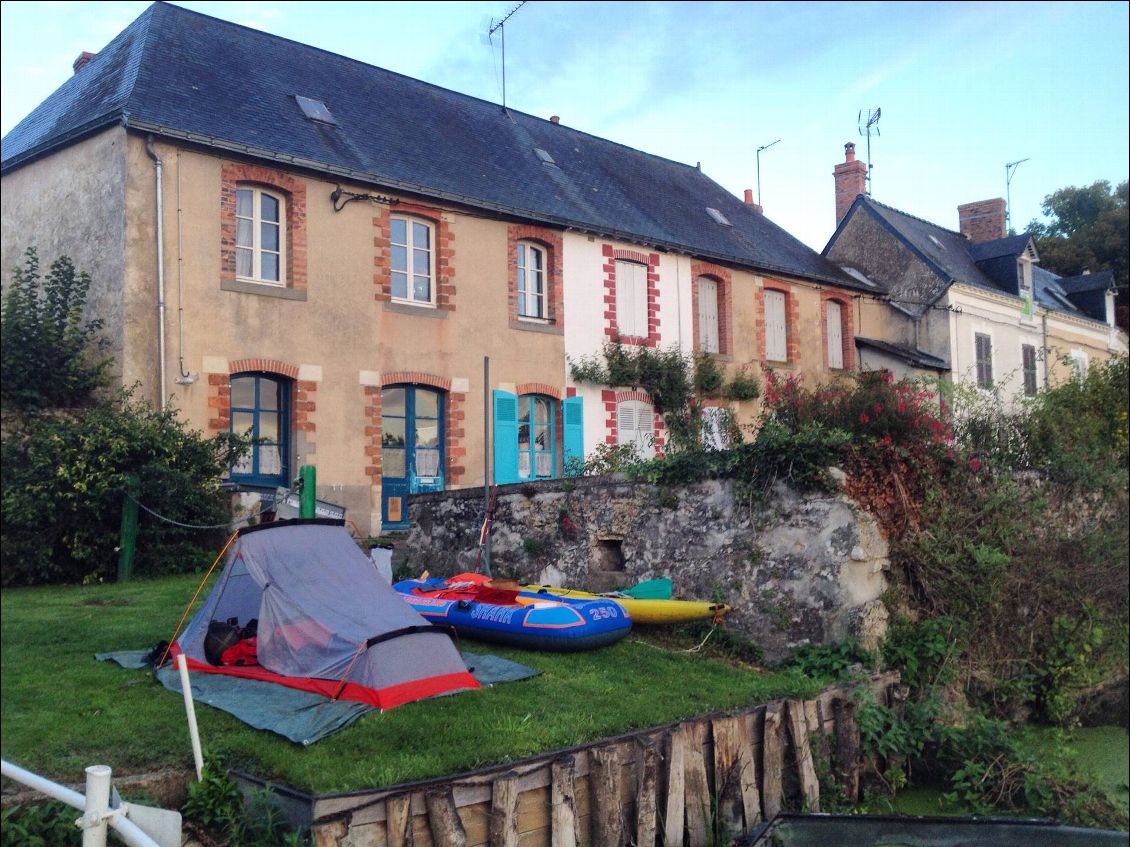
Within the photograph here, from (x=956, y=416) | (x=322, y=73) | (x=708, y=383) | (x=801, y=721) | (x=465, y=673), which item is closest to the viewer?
(x=465, y=673)

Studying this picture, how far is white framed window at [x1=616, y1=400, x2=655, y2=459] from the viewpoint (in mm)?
16109

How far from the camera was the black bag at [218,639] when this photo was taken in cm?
624

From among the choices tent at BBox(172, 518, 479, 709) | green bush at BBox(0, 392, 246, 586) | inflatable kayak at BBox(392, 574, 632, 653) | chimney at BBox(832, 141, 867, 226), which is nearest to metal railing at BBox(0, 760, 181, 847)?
green bush at BBox(0, 392, 246, 586)

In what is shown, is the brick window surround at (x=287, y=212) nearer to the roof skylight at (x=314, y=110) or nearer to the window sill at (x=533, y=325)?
the roof skylight at (x=314, y=110)

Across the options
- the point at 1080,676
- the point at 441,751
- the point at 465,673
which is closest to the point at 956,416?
the point at 1080,676

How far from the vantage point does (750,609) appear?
8.24m

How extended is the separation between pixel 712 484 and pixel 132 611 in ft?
16.2

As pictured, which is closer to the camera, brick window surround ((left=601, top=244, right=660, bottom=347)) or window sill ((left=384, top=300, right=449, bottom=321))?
window sill ((left=384, top=300, right=449, bottom=321))

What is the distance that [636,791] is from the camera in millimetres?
5621

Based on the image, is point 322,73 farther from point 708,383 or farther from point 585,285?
point 708,383

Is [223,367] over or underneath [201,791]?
over

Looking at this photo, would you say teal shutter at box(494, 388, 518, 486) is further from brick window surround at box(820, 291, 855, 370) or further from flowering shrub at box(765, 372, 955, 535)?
brick window surround at box(820, 291, 855, 370)

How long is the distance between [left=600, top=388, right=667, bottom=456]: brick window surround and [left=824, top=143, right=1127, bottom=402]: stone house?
6.37m

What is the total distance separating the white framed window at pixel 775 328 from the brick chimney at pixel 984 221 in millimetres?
9543
